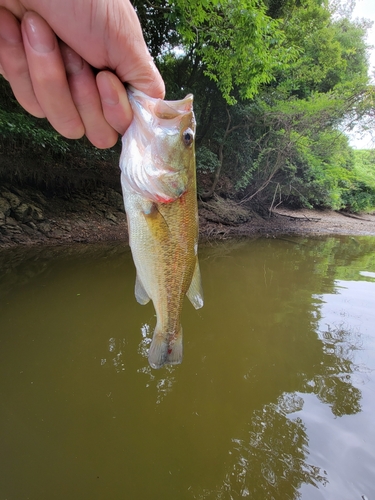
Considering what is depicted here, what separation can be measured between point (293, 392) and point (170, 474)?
5.44 feet

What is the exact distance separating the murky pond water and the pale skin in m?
2.57

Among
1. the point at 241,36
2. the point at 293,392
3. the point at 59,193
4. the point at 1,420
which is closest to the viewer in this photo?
the point at 1,420

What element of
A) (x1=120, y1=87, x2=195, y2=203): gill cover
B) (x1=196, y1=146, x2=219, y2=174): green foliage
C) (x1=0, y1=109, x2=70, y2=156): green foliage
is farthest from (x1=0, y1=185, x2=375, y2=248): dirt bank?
(x1=120, y1=87, x2=195, y2=203): gill cover

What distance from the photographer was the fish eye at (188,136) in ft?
4.73

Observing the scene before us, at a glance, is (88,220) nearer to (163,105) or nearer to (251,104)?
(251,104)

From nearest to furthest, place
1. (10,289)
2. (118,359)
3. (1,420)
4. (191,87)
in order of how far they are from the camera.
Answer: (1,420) → (118,359) → (10,289) → (191,87)

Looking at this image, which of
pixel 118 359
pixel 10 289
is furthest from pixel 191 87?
pixel 118 359

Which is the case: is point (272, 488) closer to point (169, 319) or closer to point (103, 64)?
point (169, 319)

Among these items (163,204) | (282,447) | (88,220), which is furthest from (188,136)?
(88,220)

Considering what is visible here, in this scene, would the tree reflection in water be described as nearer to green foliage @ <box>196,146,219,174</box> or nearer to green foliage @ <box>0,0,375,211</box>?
green foliage @ <box>0,0,375,211</box>

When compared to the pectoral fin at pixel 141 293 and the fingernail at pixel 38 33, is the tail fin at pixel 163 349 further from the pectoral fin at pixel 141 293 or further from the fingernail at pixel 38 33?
the fingernail at pixel 38 33

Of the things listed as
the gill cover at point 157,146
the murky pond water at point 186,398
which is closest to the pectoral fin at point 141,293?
the gill cover at point 157,146

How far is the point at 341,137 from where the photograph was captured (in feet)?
46.8

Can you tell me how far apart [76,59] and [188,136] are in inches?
23.2
